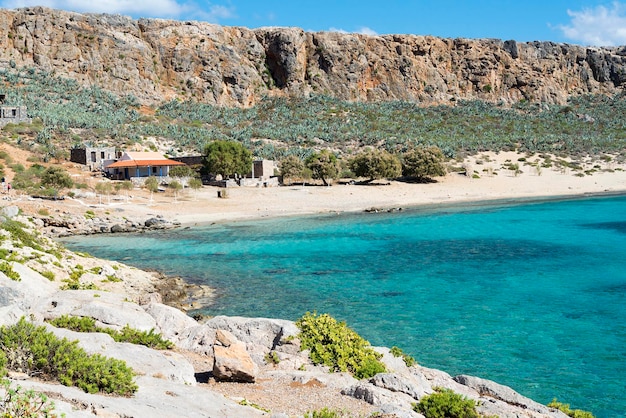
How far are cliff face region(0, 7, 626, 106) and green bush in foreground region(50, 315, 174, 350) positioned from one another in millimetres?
91380

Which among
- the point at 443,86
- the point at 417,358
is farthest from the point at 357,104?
the point at 417,358

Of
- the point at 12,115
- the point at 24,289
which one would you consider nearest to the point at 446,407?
the point at 24,289

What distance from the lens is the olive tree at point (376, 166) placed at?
65.6 meters

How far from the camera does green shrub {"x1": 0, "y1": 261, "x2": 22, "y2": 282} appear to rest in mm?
15659

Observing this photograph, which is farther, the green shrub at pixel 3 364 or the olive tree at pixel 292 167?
the olive tree at pixel 292 167

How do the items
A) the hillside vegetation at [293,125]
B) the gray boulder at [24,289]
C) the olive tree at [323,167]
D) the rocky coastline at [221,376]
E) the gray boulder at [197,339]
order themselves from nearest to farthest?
the rocky coastline at [221,376] < the gray boulder at [197,339] < the gray boulder at [24,289] < the olive tree at [323,167] < the hillside vegetation at [293,125]

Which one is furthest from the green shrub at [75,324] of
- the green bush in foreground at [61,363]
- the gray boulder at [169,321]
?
the green bush in foreground at [61,363]

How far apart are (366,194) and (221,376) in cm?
5217

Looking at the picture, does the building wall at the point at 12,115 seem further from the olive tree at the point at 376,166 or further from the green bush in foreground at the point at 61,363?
the green bush in foreground at the point at 61,363

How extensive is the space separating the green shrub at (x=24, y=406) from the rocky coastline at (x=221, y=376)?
33cm

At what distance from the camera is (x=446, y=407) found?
9.80m

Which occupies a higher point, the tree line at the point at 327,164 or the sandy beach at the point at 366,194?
the tree line at the point at 327,164

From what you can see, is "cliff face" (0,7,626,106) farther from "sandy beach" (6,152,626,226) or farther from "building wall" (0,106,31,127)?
"sandy beach" (6,152,626,226)

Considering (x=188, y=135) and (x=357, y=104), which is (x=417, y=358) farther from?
(x=357, y=104)
